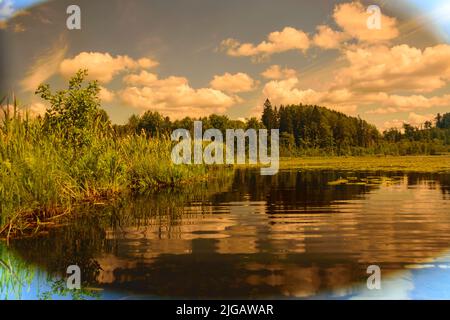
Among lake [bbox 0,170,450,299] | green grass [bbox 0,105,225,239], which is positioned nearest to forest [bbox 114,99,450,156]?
green grass [bbox 0,105,225,239]

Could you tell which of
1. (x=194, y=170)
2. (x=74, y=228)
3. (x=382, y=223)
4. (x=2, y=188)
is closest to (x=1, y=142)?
(x=2, y=188)

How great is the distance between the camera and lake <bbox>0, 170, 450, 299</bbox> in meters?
5.09

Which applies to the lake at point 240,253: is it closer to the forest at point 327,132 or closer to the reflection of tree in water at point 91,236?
the reflection of tree in water at point 91,236

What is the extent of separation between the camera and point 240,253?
21.8 feet

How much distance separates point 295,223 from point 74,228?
4224 mm

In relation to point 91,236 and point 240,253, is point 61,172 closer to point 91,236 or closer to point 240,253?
point 91,236

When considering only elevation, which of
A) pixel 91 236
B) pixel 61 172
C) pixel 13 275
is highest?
pixel 61 172

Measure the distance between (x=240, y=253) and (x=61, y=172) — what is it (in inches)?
220

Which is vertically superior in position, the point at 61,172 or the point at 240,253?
the point at 61,172

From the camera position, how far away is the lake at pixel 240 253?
5086 mm

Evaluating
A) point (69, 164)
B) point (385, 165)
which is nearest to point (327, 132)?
point (385, 165)

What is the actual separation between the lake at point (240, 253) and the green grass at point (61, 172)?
662 mm

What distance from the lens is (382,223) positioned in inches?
354
